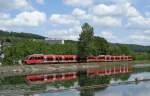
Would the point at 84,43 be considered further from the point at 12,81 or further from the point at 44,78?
the point at 12,81

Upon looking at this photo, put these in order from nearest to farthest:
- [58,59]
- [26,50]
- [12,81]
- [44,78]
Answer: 1. [12,81]
2. [44,78]
3. [58,59]
4. [26,50]

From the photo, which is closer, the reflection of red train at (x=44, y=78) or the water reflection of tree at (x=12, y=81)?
the water reflection of tree at (x=12, y=81)

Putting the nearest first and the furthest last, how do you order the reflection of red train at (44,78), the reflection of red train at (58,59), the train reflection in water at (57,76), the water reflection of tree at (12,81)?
the water reflection of tree at (12,81) < the reflection of red train at (44,78) < the train reflection in water at (57,76) < the reflection of red train at (58,59)

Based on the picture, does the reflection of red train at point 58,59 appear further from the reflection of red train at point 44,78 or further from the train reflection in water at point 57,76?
the reflection of red train at point 44,78

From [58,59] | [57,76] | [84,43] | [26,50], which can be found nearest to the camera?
[57,76]

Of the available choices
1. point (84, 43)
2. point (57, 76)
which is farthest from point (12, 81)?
point (84, 43)

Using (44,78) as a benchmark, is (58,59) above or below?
above

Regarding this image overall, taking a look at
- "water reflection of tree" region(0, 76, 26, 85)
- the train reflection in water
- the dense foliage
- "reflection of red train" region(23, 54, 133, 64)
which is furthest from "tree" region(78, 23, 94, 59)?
"water reflection of tree" region(0, 76, 26, 85)

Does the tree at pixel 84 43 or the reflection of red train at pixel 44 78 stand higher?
the tree at pixel 84 43

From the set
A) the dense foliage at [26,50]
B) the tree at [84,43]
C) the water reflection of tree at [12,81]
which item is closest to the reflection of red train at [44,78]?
the water reflection of tree at [12,81]

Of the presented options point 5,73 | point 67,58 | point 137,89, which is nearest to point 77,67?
point 67,58

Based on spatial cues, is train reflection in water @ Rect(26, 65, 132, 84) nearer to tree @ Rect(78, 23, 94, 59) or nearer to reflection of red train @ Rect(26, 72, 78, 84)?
reflection of red train @ Rect(26, 72, 78, 84)

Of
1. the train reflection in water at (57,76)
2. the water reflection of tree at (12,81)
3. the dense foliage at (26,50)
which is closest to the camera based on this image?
the water reflection of tree at (12,81)

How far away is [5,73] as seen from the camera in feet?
276
